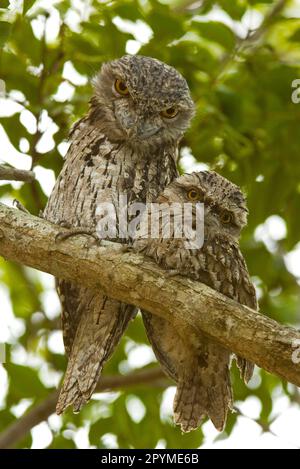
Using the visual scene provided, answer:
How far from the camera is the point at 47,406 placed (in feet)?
14.1

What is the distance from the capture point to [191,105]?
13.5 feet

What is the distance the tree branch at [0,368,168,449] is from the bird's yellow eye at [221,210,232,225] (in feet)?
4.06

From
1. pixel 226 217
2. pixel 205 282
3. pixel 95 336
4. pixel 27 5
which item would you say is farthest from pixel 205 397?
pixel 27 5

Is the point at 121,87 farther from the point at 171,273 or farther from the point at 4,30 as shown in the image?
the point at 171,273

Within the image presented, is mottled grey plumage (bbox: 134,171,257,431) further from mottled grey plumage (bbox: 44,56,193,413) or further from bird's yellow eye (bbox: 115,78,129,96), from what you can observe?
bird's yellow eye (bbox: 115,78,129,96)

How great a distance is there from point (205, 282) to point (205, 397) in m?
0.54

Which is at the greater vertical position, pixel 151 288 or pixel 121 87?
pixel 121 87

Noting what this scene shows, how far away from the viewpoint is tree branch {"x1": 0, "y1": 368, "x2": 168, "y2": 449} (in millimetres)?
4223

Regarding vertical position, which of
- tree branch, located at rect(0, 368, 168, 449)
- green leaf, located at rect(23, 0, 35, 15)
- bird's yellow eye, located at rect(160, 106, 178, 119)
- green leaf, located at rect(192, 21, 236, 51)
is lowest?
tree branch, located at rect(0, 368, 168, 449)

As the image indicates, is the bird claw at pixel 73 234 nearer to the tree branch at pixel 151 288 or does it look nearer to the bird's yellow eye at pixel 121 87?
the tree branch at pixel 151 288

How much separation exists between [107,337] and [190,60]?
1583mm

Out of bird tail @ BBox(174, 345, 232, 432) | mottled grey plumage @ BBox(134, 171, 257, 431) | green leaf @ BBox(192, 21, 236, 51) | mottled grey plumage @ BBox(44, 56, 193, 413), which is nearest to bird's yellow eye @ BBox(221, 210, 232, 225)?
mottled grey plumage @ BBox(134, 171, 257, 431)

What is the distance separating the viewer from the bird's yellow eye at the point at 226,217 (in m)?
3.60
